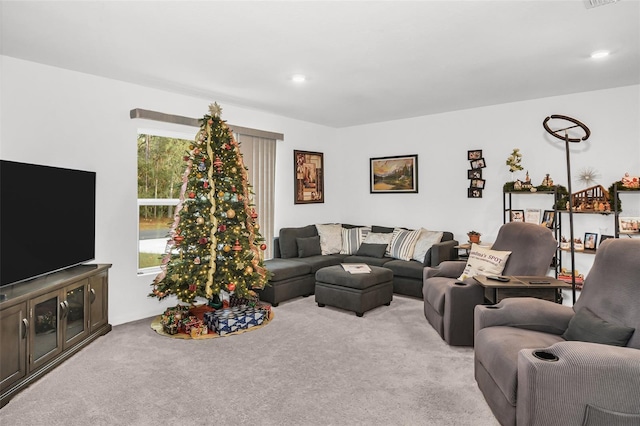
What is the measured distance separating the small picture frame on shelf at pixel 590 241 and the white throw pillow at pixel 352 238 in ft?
9.40

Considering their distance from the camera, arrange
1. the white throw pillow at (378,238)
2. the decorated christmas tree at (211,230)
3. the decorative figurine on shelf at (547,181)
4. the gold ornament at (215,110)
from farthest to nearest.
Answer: the white throw pillow at (378,238) < the decorative figurine on shelf at (547,181) < the gold ornament at (215,110) < the decorated christmas tree at (211,230)

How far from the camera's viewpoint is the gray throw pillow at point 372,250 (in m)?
5.65

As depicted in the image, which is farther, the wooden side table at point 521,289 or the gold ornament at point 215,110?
the gold ornament at point 215,110

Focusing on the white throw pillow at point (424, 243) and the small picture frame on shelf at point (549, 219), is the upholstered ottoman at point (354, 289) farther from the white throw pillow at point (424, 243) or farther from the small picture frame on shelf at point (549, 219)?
the small picture frame on shelf at point (549, 219)

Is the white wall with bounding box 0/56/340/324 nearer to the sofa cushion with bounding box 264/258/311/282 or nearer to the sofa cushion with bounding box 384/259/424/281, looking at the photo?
the sofa cushion with bounding box 264/258/311/282

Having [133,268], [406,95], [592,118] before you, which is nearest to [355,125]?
[406,95]

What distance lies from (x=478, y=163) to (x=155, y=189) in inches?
168

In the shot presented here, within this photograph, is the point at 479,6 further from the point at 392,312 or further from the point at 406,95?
the point at 392,312

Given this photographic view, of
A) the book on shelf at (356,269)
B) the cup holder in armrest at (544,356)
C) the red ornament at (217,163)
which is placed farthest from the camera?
the book on shelf at (356,269)

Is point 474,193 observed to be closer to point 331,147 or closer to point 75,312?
point 331,147

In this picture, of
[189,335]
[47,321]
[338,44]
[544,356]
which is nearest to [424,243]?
[338,44]

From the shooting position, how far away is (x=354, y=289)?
438cm

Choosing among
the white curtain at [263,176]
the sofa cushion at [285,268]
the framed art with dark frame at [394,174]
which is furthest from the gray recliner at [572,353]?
the framed art with dark frame at [394,174]

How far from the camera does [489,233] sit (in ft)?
17.6
